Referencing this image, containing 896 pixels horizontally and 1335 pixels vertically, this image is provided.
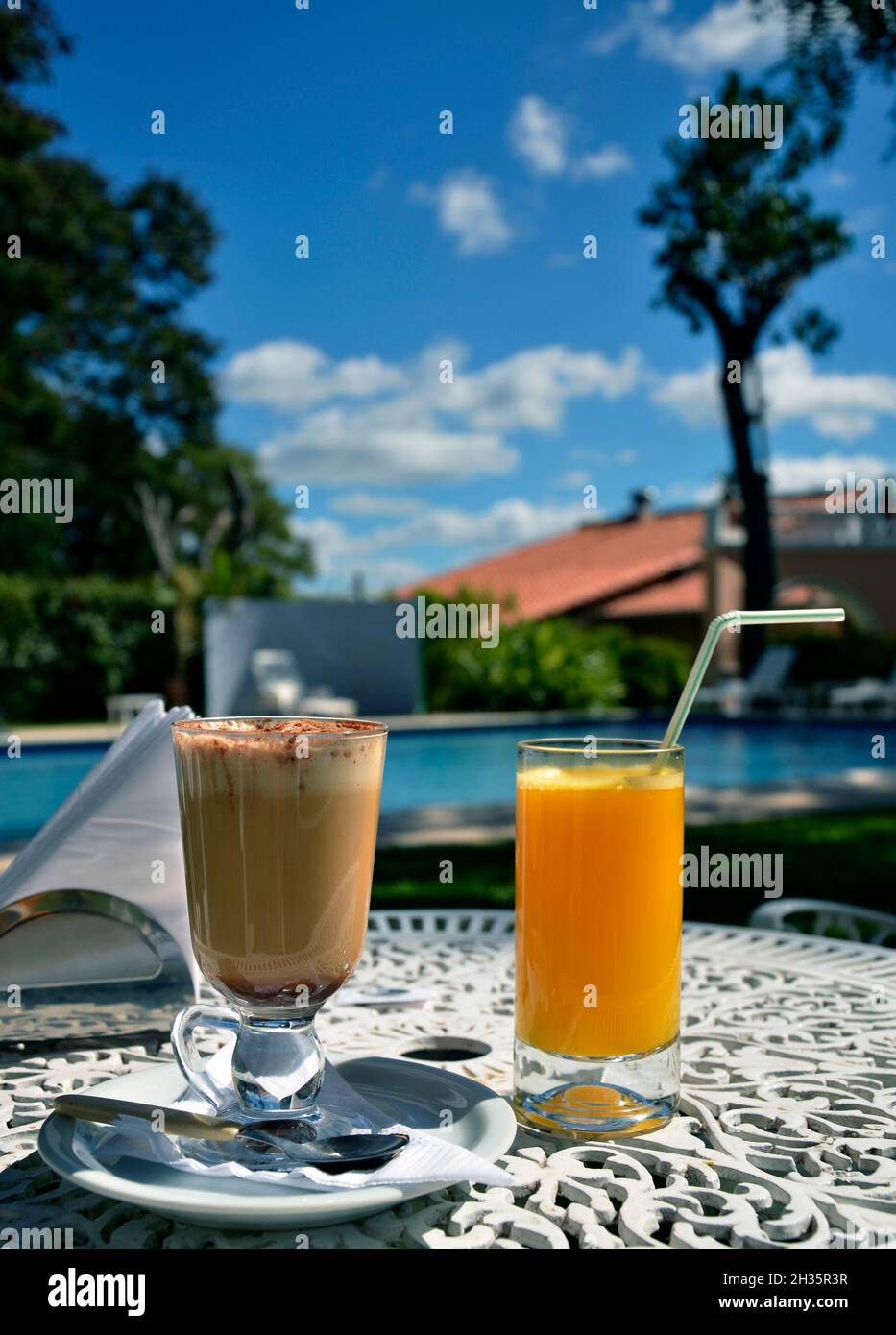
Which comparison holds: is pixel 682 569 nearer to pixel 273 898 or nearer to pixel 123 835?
pixel 123 835

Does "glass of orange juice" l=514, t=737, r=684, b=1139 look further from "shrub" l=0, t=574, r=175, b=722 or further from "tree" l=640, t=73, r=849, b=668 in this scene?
"shrub" l=0, t=574, r=175, b=722

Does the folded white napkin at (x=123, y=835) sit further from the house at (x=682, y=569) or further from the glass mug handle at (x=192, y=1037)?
the house at (x=682, y=569)

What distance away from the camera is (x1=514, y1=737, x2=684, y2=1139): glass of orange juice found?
1.13 metres

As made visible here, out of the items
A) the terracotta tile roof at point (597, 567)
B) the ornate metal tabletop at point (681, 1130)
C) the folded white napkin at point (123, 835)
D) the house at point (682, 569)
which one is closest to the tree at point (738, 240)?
the house at point (682, 569)

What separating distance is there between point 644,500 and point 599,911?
3427 centimetres

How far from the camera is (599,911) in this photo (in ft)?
3.78

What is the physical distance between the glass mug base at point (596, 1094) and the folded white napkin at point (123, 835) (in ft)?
1.56

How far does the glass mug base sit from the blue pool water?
302 inches

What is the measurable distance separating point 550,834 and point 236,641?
1682 cm

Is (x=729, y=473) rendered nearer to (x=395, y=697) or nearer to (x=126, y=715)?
(x=395, y=697)

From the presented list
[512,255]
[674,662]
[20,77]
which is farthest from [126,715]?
[512,255]

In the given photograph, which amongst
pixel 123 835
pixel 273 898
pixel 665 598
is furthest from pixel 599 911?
pixel 665 598

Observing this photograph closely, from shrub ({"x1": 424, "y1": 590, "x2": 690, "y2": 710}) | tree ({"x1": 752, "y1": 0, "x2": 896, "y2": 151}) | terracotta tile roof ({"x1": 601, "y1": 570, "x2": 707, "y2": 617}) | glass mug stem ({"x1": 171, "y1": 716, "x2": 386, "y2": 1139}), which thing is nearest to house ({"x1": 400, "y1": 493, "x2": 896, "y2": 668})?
terracotta tile roof ({"x1": 601, "y1": 570, "x2": 707, "y2": 617})

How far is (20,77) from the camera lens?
18.3 metres
